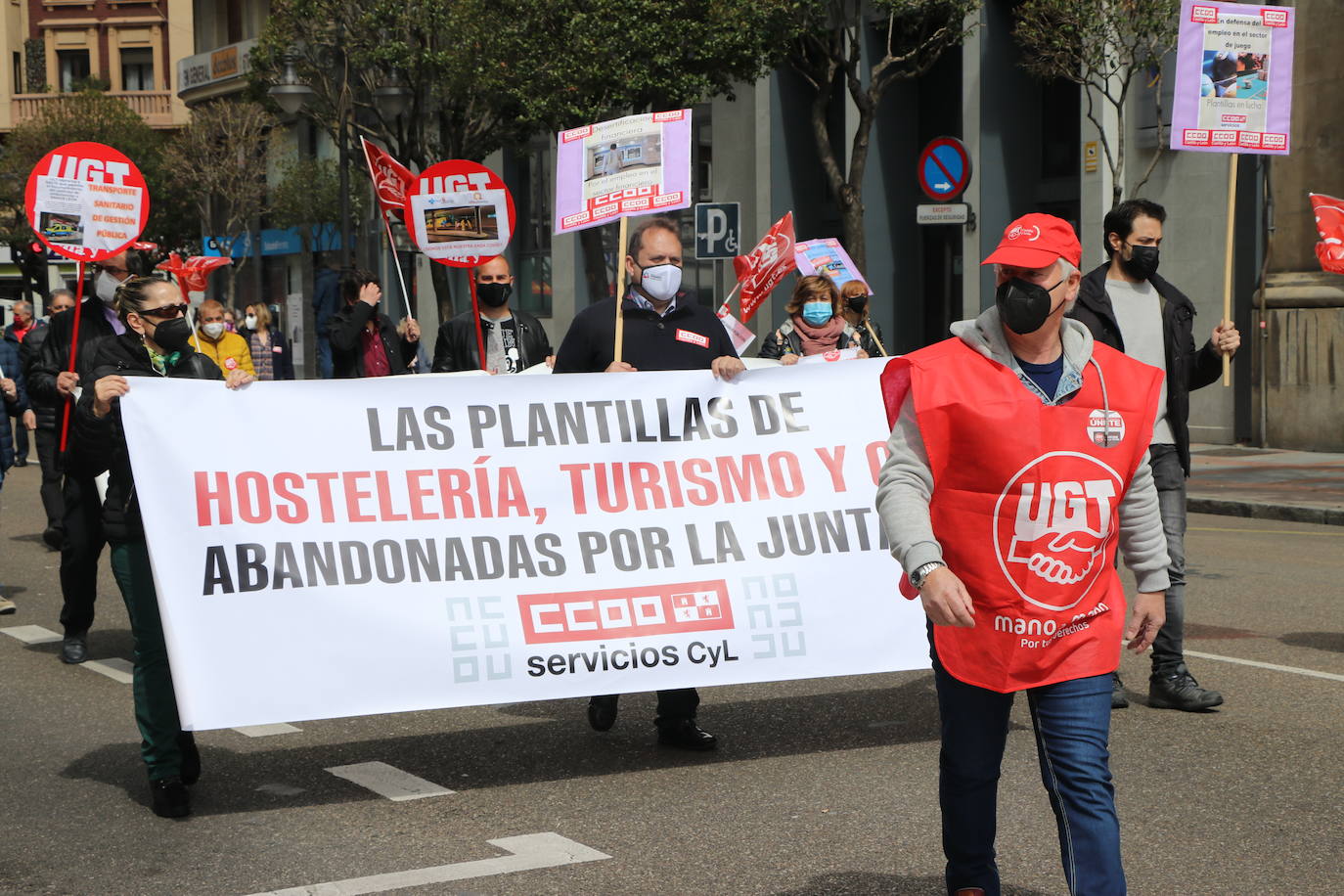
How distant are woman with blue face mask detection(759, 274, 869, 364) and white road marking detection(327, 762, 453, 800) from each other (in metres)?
5.02

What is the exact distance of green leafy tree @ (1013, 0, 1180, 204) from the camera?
1947cm

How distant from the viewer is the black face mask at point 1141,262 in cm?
649

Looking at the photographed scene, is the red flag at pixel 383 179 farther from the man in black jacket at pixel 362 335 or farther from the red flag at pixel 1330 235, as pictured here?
the red flag at pixel 1330 235

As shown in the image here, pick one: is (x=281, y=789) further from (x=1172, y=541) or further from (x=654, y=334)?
(x=1172, y=541)

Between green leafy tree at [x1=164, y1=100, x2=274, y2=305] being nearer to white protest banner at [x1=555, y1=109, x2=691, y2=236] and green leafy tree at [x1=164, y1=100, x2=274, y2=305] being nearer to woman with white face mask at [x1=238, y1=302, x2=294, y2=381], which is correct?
woman with white face mask at [x1=238, y1=302, x2=294, y2=381]

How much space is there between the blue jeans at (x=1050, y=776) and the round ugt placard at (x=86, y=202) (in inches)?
326

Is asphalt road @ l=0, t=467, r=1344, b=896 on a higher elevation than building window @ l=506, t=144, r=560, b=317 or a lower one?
lower

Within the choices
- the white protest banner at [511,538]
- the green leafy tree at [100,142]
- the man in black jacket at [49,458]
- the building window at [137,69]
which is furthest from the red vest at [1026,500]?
the building window at [137,69]

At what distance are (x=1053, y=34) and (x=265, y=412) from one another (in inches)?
645

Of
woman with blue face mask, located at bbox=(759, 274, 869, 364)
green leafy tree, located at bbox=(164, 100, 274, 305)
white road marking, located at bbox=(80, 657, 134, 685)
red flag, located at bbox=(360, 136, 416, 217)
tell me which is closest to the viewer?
white road marking, located at bbox=(80, 657, 134, 685)

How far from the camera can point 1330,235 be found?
38.4 ft

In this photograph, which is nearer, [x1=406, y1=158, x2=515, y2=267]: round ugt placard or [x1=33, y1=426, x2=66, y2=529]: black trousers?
[x1=33, y1=426, x2=66, y2=529]: black trousers

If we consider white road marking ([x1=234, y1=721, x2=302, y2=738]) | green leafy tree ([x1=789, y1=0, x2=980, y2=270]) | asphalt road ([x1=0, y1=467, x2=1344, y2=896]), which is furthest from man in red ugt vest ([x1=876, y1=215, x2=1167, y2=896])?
green leafy tree ([x1=789, y1=0, x2=980, y2=270])

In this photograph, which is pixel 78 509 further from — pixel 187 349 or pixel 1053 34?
pixel 1053 34
